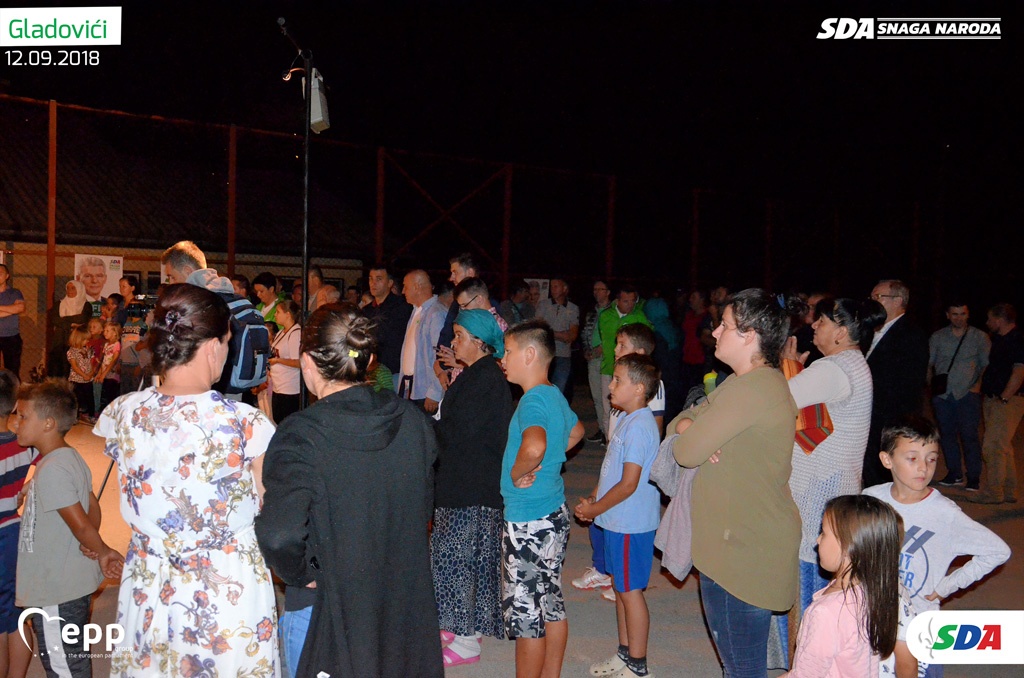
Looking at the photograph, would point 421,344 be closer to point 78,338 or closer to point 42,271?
point 78,338

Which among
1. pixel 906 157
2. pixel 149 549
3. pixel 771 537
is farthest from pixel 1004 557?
pixel 906 157

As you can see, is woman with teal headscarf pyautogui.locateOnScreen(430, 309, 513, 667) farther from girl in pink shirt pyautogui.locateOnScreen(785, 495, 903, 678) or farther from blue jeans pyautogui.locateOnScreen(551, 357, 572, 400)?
blue jeans pyautogui.locateOnScreen(551, 357, 572, 400)

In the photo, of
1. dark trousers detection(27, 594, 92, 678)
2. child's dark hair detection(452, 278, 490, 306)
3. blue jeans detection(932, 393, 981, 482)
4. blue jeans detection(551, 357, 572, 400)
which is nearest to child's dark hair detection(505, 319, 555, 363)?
child's dark hair detection(452, 278, 490, 306)

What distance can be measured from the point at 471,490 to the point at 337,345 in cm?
182

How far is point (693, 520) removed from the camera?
3.13 metres

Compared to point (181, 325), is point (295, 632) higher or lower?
lower

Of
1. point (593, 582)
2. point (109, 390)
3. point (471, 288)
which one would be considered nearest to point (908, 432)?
point (593, 582)

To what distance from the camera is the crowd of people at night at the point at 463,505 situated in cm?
237

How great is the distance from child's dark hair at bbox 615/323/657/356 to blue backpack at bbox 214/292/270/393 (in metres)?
2.39

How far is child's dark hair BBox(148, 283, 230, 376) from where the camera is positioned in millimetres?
2467

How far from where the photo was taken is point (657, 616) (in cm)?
517

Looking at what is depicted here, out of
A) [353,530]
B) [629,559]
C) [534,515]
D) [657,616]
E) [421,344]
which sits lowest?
[657,616]

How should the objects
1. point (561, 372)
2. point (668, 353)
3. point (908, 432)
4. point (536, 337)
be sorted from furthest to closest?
point (561, 372) → point (668, 353) → point (536, 337) → point (908, 432)

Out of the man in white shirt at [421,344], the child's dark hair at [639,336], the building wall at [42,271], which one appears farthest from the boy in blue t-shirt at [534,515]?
the building wall at [42,271]
